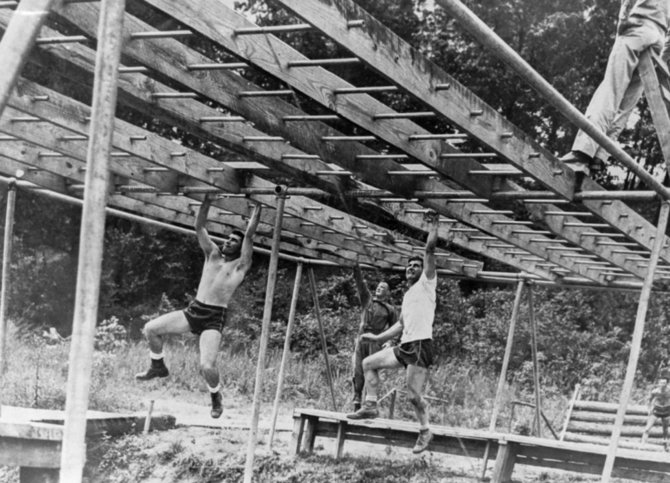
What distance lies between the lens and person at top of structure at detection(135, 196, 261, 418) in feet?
25.6

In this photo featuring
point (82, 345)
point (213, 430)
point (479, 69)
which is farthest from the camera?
point (479, 69)

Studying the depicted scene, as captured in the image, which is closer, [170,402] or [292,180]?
[292,180]

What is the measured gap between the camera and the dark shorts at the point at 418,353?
28.3 feet

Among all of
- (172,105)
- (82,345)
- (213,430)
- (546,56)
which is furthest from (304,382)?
(82,345)

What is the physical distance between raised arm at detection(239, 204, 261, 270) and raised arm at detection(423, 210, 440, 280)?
1483mm

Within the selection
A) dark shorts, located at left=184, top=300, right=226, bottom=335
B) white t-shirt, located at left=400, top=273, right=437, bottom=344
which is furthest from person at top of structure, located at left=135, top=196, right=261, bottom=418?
white t-shirt, located at left=400, top=273, right=437, bottom=344

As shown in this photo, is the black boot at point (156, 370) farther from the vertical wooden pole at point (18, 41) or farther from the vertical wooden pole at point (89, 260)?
the vertical wooden pole at point (18, 41)

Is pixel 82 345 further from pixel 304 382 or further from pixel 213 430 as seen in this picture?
pixel 304 382

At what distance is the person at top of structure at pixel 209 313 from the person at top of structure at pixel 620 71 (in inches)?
115

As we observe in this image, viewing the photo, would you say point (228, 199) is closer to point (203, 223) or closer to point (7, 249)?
point (203, 223)

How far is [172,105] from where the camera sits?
5.70m

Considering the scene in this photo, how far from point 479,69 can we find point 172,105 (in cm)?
1649

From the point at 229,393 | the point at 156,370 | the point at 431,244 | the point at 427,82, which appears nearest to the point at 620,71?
the point at 427,82

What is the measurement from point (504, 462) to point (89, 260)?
27.1ft
